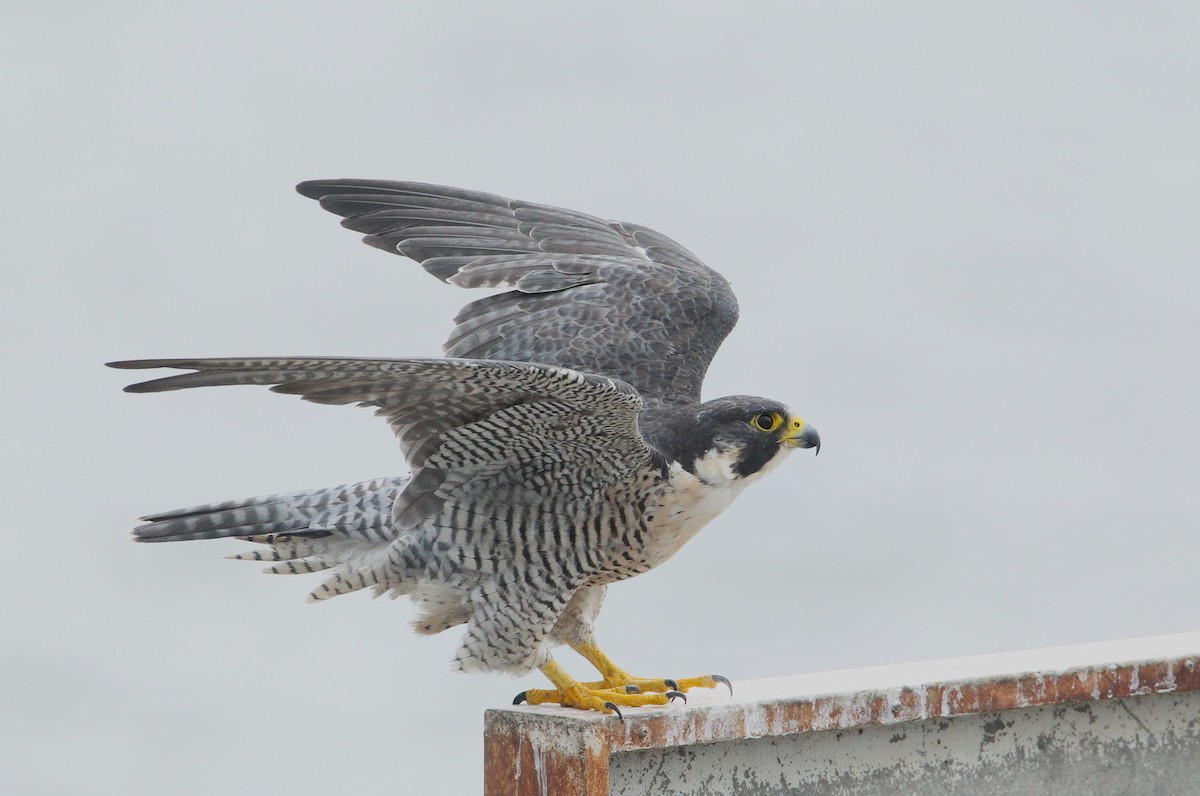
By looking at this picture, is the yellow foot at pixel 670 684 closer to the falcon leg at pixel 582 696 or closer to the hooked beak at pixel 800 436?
the falcon leg at pixel 582 696

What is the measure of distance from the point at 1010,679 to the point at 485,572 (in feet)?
4.46

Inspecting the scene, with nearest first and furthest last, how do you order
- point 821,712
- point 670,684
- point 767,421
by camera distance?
point 821,712 < point 670,684 < point 767,421

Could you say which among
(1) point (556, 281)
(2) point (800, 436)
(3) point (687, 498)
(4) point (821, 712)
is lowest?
(4) point (821, 712)

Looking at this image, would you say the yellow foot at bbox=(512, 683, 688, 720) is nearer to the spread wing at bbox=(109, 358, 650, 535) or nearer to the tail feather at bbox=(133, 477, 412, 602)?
the spread wing at bbox=(109, 358, 650, 535)

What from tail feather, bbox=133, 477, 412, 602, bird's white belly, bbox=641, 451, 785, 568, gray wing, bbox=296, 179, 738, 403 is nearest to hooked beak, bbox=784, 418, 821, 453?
bird's white belly, bbox=641, 451, 785, 568

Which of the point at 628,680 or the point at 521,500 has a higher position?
the point at 521,500

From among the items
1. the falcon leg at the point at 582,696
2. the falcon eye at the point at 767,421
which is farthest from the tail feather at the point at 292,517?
the falcon eye at the point at 767,421

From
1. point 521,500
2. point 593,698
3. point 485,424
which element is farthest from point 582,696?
point 485,424

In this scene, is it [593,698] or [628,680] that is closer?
[593,698]

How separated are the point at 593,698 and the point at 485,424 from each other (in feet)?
2.44

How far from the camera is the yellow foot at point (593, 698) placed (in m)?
3.69

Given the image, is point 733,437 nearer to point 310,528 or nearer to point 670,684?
point 670,684

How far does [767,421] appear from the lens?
13.5 ft

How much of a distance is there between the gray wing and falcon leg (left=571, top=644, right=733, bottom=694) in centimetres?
84
